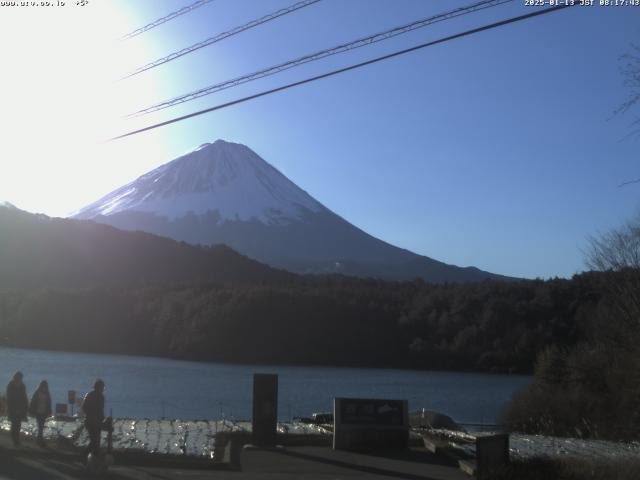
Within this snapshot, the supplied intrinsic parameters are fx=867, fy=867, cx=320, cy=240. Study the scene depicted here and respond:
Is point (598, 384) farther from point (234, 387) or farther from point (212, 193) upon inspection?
point (212, 193)

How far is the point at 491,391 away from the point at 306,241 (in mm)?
102801

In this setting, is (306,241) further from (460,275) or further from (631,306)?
(631,306)

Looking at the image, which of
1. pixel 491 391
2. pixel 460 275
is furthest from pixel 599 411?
pixel 460 275

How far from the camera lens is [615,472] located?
11.9 m

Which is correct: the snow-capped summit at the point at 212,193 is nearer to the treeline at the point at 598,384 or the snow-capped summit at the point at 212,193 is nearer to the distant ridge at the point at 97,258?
the distant ridge at the point at 97,258

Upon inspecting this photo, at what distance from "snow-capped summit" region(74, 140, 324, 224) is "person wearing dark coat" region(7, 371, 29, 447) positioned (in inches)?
5020

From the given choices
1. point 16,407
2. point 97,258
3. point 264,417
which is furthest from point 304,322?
point 16,407

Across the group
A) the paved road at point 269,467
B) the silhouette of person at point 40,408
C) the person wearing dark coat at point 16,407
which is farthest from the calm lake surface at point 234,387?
the paved road at point 269,467

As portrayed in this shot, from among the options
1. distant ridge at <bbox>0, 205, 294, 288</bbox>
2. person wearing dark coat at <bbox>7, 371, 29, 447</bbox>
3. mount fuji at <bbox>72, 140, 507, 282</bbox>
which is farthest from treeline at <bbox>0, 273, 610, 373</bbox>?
mount fuji at <bbox>72, 140, 507, 282</bbox>

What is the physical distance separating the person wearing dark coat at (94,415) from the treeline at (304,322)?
1553 inches

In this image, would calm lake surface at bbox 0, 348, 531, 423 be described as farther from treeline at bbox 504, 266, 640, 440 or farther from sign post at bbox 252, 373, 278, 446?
sign post at bbox 252, 373, 278, 446

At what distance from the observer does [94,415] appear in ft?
41.4

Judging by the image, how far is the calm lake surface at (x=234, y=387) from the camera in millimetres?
31672

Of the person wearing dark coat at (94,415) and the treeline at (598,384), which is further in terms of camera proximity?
the treeline at (598,384)
